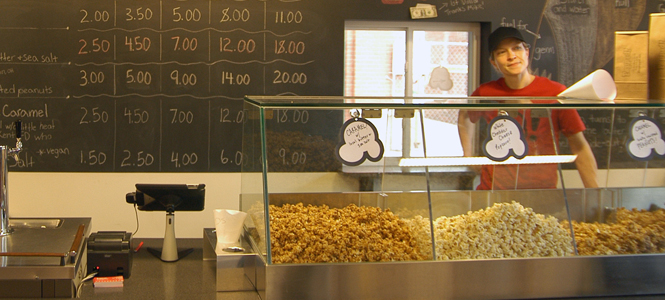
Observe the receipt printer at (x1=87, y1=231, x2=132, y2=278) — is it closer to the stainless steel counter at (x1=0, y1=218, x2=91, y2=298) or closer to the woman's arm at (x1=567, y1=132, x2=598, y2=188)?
the stainless steel counter at (x1=0, y1=218, x2=91, y2=298)

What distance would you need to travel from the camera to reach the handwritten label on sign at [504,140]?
5.32 feet

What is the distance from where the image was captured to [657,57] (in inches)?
72.2

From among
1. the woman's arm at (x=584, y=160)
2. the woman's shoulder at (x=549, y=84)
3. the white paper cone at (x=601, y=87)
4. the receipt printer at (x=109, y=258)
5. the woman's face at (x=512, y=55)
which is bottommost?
the receipt printer at (x=109, y=258)

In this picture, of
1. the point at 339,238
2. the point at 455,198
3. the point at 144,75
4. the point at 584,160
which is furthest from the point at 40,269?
the point at 144,75

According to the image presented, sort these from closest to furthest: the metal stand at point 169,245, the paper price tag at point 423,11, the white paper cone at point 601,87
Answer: the white paper cone at point 601,87
the metal stand at point 169,245
the paper price tag at point 423,11

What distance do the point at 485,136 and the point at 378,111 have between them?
0.32 metres

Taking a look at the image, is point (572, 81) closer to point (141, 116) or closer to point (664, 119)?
point (664, 119)

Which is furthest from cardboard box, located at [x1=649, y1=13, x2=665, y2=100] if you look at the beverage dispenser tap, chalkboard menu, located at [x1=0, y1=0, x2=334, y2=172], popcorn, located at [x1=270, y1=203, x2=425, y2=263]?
chalkboard menu, located at [x1=0, y1=0, x2=334, y2=172]

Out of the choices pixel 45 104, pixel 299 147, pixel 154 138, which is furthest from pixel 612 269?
pixel 45 104

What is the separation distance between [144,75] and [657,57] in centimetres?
295

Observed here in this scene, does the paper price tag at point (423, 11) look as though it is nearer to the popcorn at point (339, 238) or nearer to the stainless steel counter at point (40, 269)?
the popcorn at point (339, 238)

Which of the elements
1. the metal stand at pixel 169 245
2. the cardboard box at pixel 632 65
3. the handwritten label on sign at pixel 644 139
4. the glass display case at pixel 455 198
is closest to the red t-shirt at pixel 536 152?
the glass display case at pixel 455 198

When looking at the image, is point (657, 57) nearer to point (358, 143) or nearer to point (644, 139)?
point (644, 139)

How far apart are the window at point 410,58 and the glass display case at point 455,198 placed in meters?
2.28
